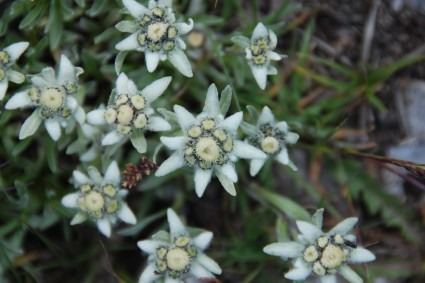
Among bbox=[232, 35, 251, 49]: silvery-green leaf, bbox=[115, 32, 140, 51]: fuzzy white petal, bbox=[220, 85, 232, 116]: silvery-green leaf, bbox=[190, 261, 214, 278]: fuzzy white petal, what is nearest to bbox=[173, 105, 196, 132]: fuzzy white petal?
bbox=[220, 85, 232, 116]: silvery-green leaf

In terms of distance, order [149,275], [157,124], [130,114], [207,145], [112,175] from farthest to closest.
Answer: [112,175]
[149,275]
[157,124]
[130,114]
[207,145]

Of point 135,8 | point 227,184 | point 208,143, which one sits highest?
point 135,8

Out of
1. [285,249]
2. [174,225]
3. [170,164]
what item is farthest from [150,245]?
[285,249]

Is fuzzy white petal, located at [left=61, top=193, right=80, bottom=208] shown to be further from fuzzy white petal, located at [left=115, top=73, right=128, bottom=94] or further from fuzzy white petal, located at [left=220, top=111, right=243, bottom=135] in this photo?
fuzzy white petal, located at [left=220, top=111, right=243, bottom=135]

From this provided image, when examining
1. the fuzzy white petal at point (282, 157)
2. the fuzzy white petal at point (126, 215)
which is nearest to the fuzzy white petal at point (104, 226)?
the fuzzy white petal at point (126, 215)

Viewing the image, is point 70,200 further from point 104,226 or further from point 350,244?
point 350,244

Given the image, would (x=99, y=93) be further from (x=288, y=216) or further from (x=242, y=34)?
(x=288, y=216)
